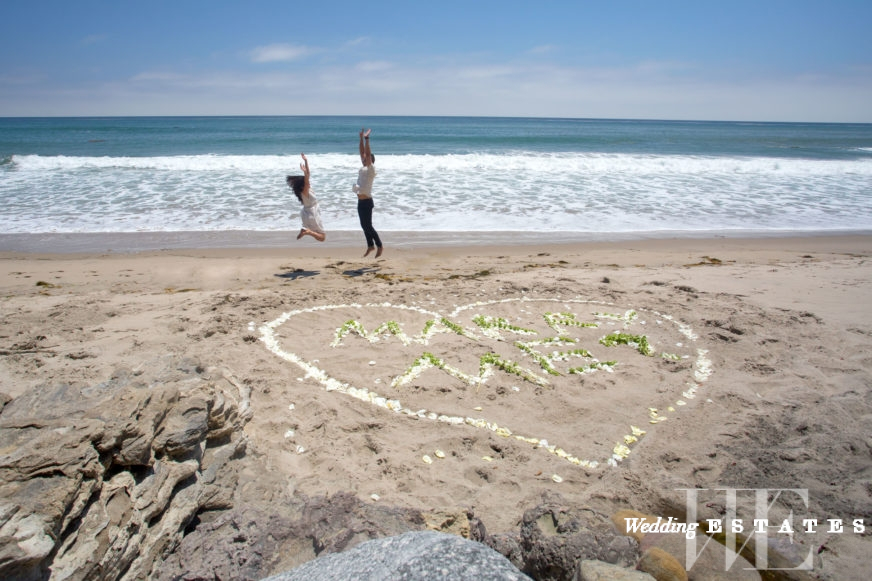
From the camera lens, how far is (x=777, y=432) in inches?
140

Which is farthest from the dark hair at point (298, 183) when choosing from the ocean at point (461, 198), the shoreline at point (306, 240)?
the ocean at point (461, 198)

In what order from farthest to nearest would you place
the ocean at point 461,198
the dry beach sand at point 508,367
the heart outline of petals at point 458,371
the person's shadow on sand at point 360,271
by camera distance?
the ocean at point 461,198 → the person's shadow on sand at point 360,271 → the heart outline of petals at point 458,371 → the dry beach sand at point 508,367

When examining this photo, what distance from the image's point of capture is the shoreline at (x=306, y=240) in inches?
359

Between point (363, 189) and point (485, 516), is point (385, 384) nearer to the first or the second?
point (485, 516)

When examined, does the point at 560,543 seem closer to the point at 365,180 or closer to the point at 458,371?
the point at 458,371

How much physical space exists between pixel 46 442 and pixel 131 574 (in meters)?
0.68

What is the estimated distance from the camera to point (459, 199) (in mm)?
13250

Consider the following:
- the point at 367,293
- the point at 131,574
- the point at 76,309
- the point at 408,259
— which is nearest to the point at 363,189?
the point at 408,259

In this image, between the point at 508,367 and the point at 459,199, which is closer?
the point at 508,367

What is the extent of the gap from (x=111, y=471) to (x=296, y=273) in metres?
5.29

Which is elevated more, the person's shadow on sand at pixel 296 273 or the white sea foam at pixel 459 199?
the white sea foam at pixel 459 199

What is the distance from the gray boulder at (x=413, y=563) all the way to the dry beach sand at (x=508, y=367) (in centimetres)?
98

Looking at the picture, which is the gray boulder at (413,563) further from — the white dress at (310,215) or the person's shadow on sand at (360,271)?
the white dress at (310,215)

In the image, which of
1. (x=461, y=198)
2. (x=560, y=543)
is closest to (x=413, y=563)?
(x=560, y=543)
